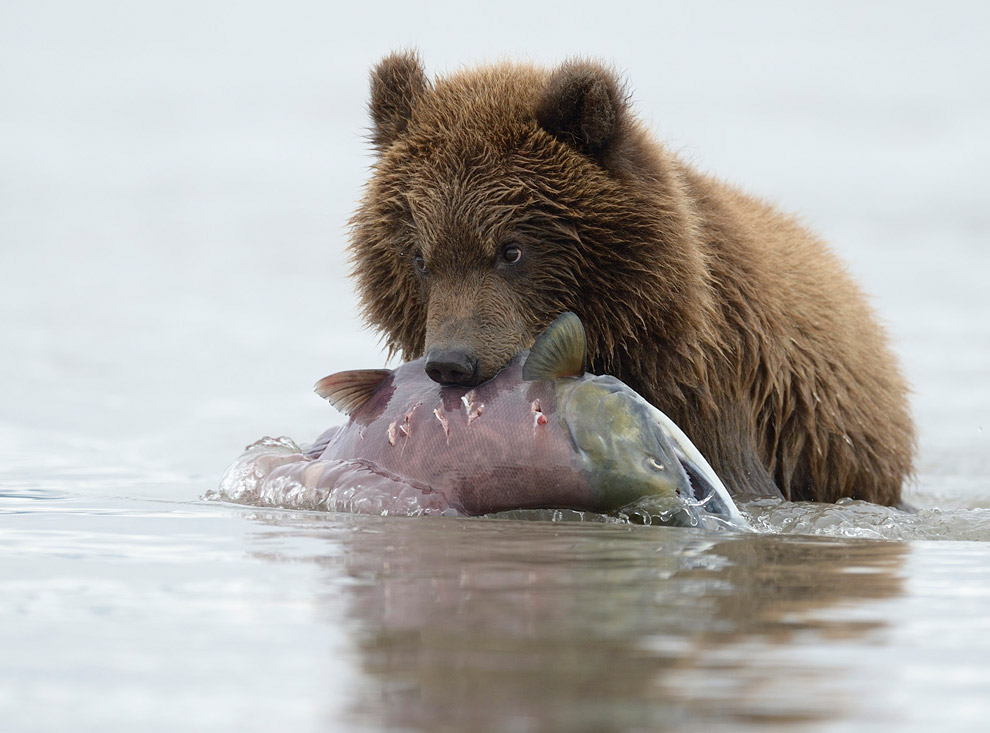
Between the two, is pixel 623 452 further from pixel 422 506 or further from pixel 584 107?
pixel 584 107

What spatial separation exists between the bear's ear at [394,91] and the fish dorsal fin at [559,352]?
6.32 ft

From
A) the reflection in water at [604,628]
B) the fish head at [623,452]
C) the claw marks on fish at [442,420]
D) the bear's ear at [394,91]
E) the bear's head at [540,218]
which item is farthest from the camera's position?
the bear's ear at [394,91]

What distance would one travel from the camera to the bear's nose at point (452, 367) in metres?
4.71

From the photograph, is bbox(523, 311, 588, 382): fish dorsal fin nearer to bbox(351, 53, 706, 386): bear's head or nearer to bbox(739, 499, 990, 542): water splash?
bbox(351, 53, 706, 386): bear's head

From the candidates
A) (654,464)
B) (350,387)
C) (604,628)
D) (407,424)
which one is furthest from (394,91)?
(604,628)

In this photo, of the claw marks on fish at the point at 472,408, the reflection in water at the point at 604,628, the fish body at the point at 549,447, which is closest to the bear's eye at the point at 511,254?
the fish body at the point at 549,447

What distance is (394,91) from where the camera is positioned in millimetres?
6047

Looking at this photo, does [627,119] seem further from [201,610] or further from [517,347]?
[201,610]

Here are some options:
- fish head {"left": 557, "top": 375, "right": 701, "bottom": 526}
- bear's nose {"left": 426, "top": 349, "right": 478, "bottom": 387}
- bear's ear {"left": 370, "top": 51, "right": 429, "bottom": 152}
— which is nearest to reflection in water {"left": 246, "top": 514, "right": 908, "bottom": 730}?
fish head {"left": 557, "top": 375, "right": 701, "bottom": 526}

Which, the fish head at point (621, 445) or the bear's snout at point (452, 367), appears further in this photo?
the bear's snout at point (452, 367)

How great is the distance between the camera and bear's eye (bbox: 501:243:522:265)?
17.9 ft

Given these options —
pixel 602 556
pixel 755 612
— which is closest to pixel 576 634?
pixel 755 612

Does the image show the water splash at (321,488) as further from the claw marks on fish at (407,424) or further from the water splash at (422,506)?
the claw marks on fish at (407,424)

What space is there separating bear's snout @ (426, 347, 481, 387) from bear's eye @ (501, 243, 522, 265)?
31.6 inches
